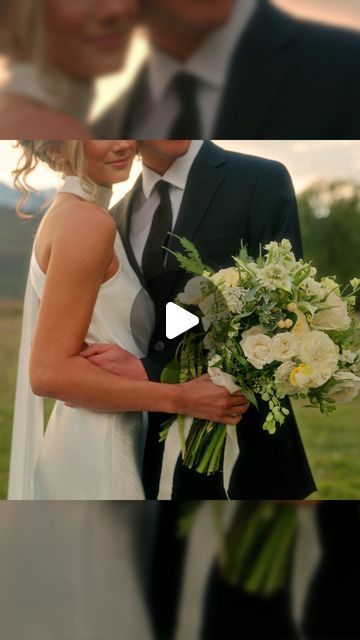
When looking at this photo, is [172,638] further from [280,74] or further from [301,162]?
[280,74]

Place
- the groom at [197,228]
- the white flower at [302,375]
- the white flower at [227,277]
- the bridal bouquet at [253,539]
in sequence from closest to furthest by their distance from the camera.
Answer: the white flower at [302,375] → the white flower at [227,277] → the groom at [197,228] → the bridal bouquet at [253,539]

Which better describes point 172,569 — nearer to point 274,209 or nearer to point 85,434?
point 85,434

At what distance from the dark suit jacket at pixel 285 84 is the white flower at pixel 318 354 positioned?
0.69 meters

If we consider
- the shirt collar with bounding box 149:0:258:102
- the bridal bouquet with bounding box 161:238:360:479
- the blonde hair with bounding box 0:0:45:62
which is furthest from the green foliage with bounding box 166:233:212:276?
the blonde hair with bounding box 0:0:45:62

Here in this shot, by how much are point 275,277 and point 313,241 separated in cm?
29

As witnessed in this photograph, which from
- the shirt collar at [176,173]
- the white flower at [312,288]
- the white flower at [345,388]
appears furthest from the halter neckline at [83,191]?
the white flower at [345,388]

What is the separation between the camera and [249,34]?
3.11 metres

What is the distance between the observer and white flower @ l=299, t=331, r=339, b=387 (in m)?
2.92

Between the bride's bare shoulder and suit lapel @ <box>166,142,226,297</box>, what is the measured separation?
40 cm

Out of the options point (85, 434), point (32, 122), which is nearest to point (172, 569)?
point (85, 434)

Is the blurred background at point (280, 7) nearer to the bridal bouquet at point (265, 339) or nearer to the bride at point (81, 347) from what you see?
the bride at point (81, 347)

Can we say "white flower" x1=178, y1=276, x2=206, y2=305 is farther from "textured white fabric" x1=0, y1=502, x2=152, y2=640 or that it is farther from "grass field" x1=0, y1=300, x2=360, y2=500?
"textured white fabric" x1=0, y1=502, x2=152, y2=640

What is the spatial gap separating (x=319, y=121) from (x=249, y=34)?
1.18ft

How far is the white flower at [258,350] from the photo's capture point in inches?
116
